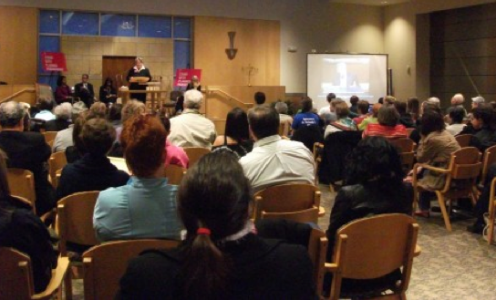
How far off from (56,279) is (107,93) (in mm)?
12627

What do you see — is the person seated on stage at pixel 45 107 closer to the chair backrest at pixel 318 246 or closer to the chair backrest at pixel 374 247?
the chair backrest at pixel 374 247

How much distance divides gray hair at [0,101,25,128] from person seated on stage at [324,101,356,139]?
454 cm

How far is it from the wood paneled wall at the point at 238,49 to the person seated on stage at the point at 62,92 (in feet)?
12.1

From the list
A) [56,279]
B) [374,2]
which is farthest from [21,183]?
[374,2]

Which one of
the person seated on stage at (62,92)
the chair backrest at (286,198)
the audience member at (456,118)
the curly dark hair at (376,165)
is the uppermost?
the person seated on stage at (62,92)

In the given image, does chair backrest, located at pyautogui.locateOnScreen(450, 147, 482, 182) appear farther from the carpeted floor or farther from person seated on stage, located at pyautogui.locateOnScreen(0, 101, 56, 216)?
person seated on stage, located at pyautogui.locateOnScreen(0, 101, 56, 216)

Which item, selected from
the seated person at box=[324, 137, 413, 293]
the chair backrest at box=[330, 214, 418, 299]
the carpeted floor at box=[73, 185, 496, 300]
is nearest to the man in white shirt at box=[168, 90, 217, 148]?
the carpeted floor at box=[73, 185, 496, 300]

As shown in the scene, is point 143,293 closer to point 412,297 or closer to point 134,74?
point 412,297

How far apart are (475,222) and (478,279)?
4.93 feet

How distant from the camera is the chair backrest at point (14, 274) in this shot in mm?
2100

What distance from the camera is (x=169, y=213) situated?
97.3 inches

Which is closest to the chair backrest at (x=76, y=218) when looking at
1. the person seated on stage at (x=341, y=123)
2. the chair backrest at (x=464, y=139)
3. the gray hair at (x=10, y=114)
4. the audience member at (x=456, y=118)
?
the gray hair at (x=10, y=114)

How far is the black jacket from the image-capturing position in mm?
1381

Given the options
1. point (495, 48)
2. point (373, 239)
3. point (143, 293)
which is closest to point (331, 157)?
point (373, 239)
